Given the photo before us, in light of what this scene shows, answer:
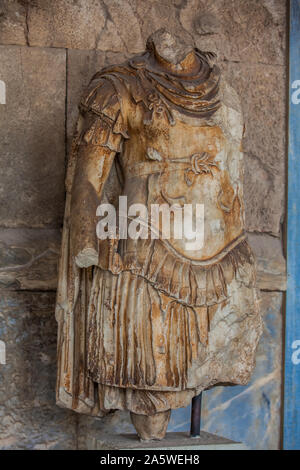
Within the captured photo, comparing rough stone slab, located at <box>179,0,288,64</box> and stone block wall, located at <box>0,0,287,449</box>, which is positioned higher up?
rough stone slab, located at <box>179,0,288,64</box>

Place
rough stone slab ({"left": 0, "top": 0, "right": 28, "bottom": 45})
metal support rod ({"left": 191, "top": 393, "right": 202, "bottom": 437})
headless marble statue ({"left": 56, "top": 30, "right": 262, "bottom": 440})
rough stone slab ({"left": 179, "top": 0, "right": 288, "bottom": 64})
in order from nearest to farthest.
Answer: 1. headless marble statue ({"left": 56, "top": 30, "right": 262, "bottom": 440})
2. metal support rod ({"left": 191, "top": 393, "right": 202, "bottom": 437})
3. rough stone slab ({"left": 0, "top": 0, "right": 28, "bottom": 45})
4. rough stone slab ({"left": 179, "top": 0, "right": 288, "bottom": 64})

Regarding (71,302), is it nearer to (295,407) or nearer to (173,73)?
(173,73)

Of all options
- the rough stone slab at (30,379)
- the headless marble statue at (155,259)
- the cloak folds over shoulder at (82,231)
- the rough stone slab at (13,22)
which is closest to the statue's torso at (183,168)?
the headless marble statue at (155,259)

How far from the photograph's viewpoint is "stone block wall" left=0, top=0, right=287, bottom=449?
→ 4.48 metres

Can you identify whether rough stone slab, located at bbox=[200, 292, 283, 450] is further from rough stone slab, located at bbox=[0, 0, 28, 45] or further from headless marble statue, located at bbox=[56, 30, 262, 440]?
rough stone slab, located at bbox=[0, 0, 28, 45]

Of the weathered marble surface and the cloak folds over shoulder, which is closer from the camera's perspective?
the cloak folds over shoulder

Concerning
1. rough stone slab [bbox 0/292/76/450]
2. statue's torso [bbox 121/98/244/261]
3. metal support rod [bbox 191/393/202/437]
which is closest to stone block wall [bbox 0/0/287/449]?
rough stone slab [bbox 0/292/76/450]

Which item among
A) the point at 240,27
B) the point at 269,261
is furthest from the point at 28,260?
the point at 240,27

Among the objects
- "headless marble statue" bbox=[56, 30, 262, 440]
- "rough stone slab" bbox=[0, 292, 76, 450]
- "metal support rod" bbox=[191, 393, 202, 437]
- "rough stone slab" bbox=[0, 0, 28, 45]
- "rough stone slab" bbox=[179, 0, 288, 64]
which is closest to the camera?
"headless marble statue" bbox=[56, 30, 262, 440]

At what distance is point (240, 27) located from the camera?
489cm

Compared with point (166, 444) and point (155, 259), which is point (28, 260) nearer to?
point (155, 259)

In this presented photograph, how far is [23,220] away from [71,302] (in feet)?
2.63

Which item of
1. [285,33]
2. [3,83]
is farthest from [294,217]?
[3,83]

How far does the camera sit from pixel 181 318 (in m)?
3.79
